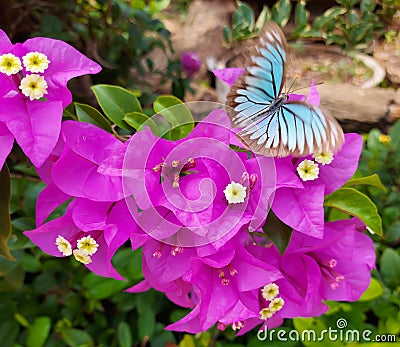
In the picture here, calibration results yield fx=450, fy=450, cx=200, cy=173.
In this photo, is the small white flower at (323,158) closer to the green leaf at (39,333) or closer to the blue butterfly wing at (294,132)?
the blue butterfly wing at (294,132)

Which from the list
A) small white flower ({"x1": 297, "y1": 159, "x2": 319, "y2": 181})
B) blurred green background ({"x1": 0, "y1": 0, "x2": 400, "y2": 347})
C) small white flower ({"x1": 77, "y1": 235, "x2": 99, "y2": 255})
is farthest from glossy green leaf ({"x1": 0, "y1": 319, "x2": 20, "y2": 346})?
small white flower ({"x1": 297, "y1": 159, "x2": 319, "y2": 181})

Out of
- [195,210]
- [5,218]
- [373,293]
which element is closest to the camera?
[195,210]

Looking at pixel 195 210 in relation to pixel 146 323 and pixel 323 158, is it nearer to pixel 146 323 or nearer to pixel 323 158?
pixel 323 158

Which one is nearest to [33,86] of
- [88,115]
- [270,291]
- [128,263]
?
[88,115]

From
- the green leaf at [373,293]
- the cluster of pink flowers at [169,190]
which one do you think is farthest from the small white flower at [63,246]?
the green leaf at [373,293]

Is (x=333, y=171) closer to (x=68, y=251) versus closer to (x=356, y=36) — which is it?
(x=68, y=251)

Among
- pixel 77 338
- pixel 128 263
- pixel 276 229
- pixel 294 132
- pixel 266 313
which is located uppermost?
pixel 294 132

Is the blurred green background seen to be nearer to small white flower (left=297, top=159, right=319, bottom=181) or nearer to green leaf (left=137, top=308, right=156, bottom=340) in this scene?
green leaf (left=137, top=308, right=156, bottom=340)
